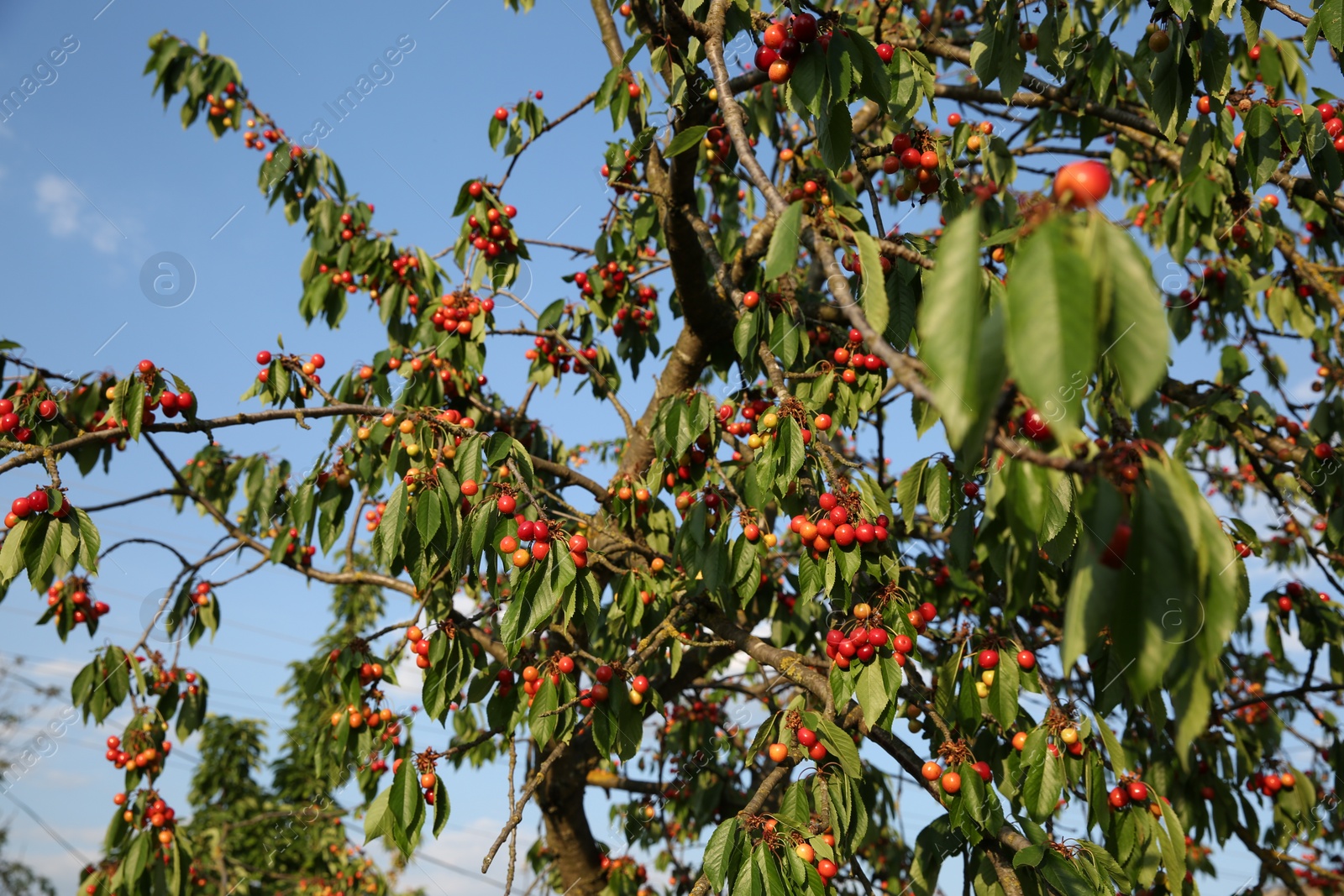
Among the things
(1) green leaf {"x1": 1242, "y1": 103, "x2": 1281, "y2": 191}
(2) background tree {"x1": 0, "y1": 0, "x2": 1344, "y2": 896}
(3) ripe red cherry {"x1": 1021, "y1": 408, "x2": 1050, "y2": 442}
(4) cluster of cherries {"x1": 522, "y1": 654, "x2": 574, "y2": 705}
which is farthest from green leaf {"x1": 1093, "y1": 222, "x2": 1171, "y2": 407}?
(1) green leaf {"x1": 1242, "y1": 103, "x2": 1281, "y2": 191}

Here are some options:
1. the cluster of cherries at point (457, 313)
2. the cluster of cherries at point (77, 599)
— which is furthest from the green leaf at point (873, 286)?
the cluster of cherries at point (77, 599)

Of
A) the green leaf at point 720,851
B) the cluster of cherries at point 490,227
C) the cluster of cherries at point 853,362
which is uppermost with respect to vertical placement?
the cluster of cherries at point 490,227

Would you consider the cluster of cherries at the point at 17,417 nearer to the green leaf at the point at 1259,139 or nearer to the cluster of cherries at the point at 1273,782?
the green leaf at the point at 1259,139

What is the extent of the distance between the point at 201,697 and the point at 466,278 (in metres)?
2.03

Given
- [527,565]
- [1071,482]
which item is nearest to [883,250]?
[1071,482]

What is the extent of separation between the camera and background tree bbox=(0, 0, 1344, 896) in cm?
73

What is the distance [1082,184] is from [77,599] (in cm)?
367

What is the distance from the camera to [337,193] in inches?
149

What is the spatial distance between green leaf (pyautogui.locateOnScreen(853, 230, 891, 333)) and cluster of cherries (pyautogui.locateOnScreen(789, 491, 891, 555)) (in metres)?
1.05

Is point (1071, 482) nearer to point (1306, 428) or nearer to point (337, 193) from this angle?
point (1306, 428)

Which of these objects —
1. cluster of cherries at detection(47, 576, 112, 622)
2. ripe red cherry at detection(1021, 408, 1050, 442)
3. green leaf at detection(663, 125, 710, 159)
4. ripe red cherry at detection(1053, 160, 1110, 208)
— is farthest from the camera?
cluster of cherries at detection(47, 576, 112, 622)

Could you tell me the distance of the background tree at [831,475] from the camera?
73 cm

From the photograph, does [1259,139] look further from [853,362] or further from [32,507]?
[32,507]

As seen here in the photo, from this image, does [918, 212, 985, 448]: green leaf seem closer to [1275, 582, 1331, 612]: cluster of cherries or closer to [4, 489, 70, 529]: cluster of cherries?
[4, 489, 70, 529]: cluster of cherries
